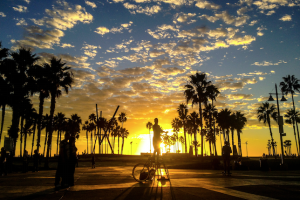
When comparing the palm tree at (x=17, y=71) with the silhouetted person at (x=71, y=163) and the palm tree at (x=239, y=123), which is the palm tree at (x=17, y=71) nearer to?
the silhouetted person at (x=71, y=163)

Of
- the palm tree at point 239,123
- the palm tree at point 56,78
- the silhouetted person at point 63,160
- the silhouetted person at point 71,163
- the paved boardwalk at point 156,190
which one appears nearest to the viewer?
the paved boardwalk at point 156,190

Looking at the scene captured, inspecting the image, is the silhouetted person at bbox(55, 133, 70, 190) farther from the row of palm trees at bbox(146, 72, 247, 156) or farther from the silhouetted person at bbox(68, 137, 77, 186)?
the row of palm trees at bbox(146, 72, 247, 156)

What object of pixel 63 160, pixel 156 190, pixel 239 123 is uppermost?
pixel 239 123

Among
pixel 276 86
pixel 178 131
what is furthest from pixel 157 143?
pixel 178 131

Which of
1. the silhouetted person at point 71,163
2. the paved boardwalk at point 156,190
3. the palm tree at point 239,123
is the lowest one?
the paved boardwalk at point 156,190

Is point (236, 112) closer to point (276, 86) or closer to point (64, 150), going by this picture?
point (276, 86)

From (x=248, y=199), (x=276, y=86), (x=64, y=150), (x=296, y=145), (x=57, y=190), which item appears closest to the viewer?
(x=248, y=199)

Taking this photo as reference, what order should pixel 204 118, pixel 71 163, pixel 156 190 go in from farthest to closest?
pixel 204 118
pixel 71 163
pixel 156 190

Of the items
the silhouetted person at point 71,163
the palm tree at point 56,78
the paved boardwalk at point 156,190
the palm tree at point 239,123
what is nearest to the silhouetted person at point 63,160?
the silhouetted person at point 71,163

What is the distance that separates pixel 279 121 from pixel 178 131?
69.2 metres

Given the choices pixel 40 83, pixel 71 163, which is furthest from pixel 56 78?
pixel 71 163

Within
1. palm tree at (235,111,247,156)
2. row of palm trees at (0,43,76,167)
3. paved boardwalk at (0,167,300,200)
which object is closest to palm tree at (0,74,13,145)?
row of palm trees at (0,43,76,167)

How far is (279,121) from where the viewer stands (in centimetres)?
2248

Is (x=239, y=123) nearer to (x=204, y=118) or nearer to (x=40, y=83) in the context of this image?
(x=204, y=118)
